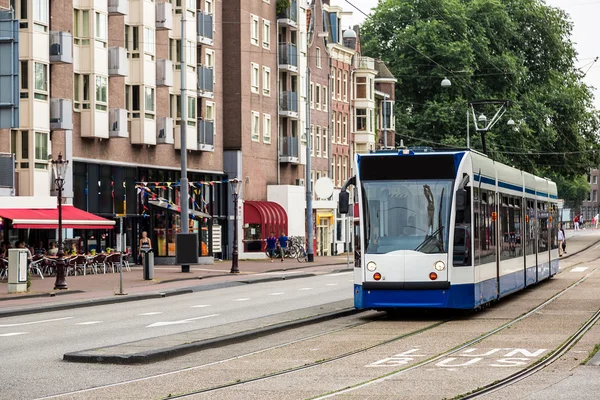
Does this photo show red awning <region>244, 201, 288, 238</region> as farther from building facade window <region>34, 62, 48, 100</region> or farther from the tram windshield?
the tram windshield

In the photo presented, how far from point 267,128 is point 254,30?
5.93m

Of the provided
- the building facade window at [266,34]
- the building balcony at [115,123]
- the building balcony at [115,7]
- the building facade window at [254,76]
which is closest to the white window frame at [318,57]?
the building facade window at [266,34]

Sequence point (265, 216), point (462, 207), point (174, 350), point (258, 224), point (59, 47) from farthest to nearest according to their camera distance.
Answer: point (258, 224) → point (265, 216) → point (59, 47) → point (462, 207) → point (174, 350)

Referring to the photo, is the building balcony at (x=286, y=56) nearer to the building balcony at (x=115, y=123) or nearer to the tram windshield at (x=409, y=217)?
the building balcony at (x=115, y=123)

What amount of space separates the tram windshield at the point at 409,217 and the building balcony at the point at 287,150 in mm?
53933

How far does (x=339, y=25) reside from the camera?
296ft

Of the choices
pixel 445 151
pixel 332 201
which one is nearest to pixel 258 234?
pixel 332 201

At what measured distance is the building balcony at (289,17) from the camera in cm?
7756

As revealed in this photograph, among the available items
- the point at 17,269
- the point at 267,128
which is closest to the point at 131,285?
the point at 17,269

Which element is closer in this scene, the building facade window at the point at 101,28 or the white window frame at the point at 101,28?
the white window frame at the point at 101,28

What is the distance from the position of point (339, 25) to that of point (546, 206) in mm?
52345

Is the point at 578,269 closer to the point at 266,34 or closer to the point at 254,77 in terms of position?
the point at 254,77

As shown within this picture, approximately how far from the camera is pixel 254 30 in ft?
241

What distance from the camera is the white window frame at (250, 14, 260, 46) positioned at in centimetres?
7288
